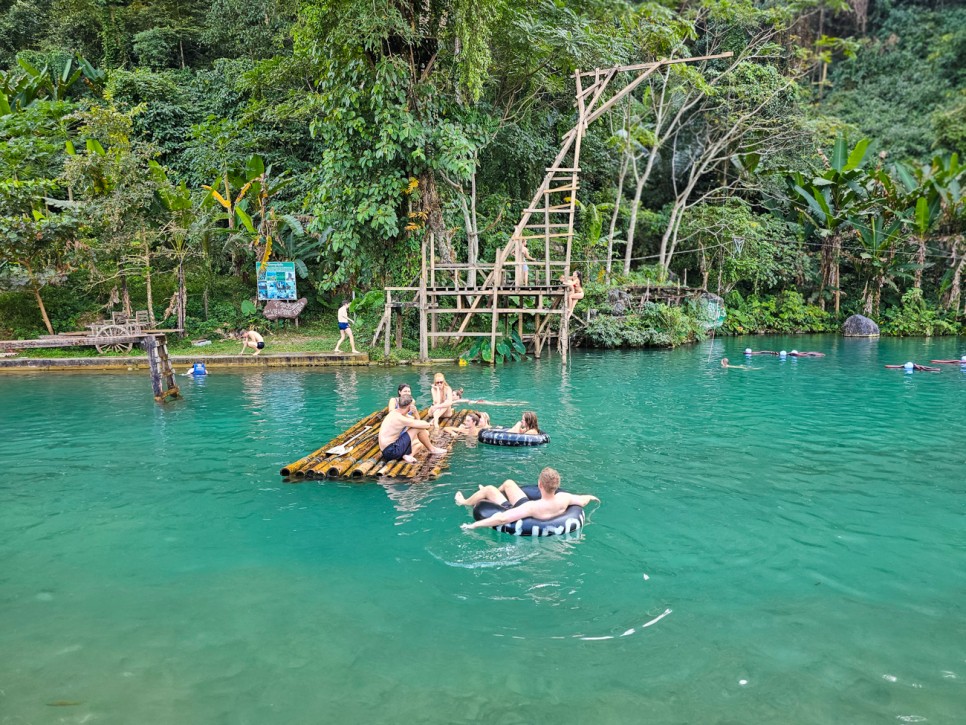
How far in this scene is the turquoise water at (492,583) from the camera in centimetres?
487

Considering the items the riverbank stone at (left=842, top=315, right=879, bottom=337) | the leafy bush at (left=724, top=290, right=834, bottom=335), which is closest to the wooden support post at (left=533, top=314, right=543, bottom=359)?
the leafy bush at (left=724, top=290, right=834, bottom=335)

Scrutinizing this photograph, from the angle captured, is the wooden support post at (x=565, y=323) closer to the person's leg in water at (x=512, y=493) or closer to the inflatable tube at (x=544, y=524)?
the person's leg in water at (x=512, y=493)

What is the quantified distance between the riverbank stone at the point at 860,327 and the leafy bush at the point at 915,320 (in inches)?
34.8

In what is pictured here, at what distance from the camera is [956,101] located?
32.3m

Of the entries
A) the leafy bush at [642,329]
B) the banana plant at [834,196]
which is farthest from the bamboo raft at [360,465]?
the banana plant at [834,196]

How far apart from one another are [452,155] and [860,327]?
19.9 metres

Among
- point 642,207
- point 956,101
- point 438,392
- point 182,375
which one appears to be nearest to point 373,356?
point 182,375

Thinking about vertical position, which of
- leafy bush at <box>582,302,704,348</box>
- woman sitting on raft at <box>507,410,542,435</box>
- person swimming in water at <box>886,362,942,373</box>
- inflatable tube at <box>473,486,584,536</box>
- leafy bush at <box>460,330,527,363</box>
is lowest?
inflatable tube at <box>473,486,584,536</box>

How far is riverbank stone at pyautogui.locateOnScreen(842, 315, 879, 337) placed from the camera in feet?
97.9

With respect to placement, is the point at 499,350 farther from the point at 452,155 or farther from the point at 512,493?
the point at 512,493

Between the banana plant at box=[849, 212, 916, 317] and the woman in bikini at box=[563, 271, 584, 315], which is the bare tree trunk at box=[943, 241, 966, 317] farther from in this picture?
the woman in bikini at box=[563, 271, 584, 315]

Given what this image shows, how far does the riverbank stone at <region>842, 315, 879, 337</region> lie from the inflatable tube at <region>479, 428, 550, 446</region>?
78.3ft

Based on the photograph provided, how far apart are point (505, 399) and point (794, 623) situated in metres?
9.81

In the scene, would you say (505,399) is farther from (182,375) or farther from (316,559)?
(182,375)
